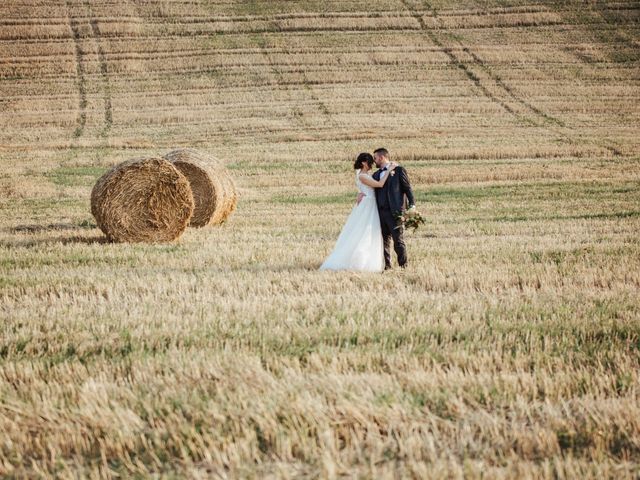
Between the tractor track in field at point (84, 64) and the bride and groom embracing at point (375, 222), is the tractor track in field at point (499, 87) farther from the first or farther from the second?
the bride and groom embracing at point (375, 222)

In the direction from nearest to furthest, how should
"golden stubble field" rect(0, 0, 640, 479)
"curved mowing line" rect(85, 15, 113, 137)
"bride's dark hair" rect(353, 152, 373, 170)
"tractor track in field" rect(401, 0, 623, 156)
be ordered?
"golden stubble field" rect(0, 0, 640, 479)
"bride's dark hair" rect(353, 152, 373, 170)
"tractor track in field" rect(401, 0, 623, 156)
"curved mowing line" rect(85, 15, 113, 137)

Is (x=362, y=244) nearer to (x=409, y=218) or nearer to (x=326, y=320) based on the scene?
(x=409, y=218)

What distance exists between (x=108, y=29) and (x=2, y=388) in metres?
42.0

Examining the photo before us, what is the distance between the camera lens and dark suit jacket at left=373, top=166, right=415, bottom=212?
30.0 feet

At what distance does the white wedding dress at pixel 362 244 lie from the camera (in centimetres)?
→ 895

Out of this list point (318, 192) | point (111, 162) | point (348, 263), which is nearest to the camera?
point (348, 263)

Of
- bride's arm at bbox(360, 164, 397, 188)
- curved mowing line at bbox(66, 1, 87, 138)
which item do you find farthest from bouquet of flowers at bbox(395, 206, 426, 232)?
curved mowing line at bbox(66, 1, 87, 138)

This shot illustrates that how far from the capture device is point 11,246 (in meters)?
11.0

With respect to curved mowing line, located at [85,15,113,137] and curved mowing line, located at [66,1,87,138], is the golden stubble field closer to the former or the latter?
curved mowing line, located at [66,1,87,138]

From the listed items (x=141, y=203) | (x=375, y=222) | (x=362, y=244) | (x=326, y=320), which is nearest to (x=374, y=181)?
(x=375, y=222)

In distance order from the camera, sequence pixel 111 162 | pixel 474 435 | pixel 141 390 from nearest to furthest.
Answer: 1. pixel 474 435
2. pixel 141 390
3. pixel 111 162

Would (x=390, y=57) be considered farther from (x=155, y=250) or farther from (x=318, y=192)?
(x=155, y=250)

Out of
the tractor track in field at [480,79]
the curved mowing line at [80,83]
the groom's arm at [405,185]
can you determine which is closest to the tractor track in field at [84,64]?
the curved mowing line at [80,83]

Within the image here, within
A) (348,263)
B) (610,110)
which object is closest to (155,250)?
(348,263)
